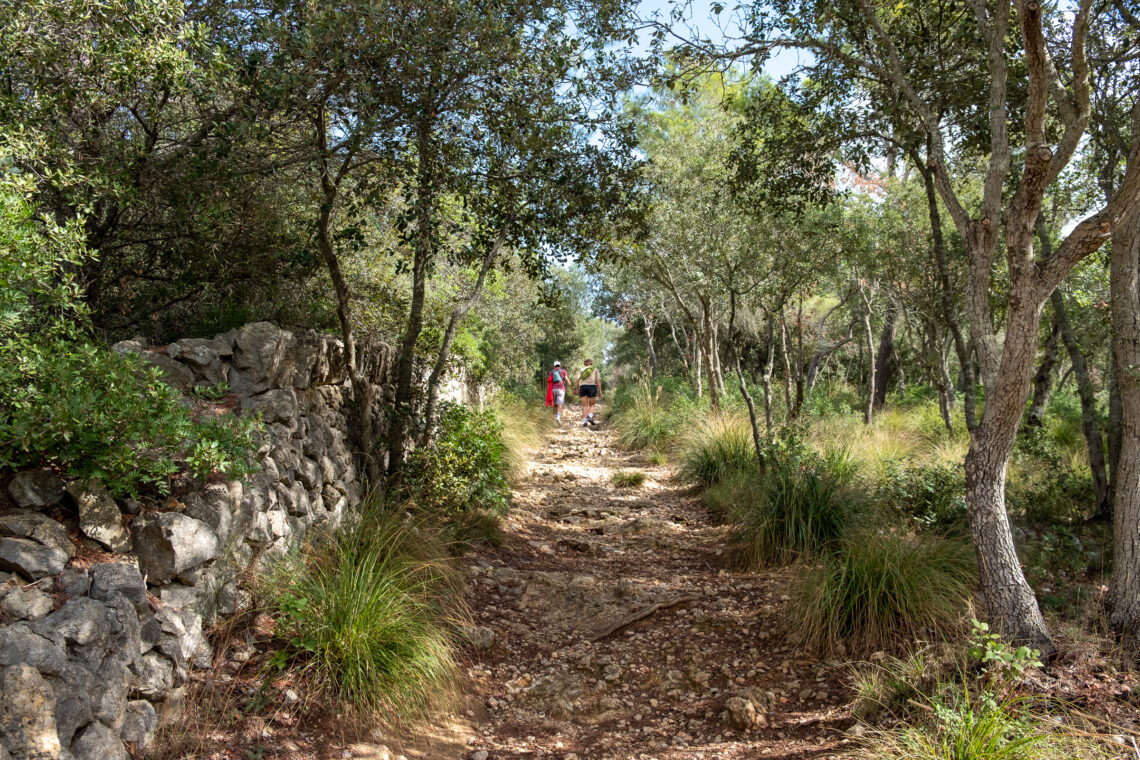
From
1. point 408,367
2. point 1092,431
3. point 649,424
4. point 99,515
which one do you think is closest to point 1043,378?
point 1092,431

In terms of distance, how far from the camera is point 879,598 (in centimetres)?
431

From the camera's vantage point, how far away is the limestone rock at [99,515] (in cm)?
297

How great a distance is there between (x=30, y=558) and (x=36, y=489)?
0.38 metres

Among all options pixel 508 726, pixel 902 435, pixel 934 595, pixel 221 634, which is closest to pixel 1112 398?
pixel 934 595

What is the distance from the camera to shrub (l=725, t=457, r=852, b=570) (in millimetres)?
5762

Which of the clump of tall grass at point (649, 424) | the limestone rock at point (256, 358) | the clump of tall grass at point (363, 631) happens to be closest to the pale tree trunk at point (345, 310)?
the limestone rock at point (256, 358)

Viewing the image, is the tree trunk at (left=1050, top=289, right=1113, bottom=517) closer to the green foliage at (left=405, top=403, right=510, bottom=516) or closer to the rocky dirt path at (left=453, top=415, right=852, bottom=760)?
the rocky dirt path at (left=453, top=415, right=852, bottom=760)

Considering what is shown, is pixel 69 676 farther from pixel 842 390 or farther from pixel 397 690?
pixel 842 390

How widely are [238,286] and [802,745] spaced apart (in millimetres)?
5157

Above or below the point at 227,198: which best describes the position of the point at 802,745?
below

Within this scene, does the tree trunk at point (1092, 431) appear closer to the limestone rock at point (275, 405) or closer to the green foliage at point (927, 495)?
the green foliage at point (927, 495)

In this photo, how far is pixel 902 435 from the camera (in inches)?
420

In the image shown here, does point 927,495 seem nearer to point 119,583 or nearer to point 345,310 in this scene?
point 345,310

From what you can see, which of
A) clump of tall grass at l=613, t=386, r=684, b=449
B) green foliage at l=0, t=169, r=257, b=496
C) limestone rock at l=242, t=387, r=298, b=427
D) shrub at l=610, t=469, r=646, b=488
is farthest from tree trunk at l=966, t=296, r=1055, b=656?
clump of tall grass at l=613, t=386, r=684, b=449
